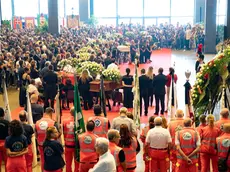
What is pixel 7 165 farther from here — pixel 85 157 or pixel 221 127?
pixel 221 127

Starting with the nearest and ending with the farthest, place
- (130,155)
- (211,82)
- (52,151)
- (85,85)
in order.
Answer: (52,151) < (130,155) < (211,82) < (85,85)

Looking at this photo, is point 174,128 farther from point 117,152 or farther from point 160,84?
point 160,84

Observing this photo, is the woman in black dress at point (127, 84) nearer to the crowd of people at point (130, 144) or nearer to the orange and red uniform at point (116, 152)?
the crowd of people at point (130, 144)

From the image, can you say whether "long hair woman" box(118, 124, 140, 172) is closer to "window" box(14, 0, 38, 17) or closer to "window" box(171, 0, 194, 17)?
"window" box(14, 0, 38, 17)

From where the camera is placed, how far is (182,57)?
3066 centimetres

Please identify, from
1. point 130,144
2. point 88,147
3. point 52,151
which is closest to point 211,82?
point 130,144

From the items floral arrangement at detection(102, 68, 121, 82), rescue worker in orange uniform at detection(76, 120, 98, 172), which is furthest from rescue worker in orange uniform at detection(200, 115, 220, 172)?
floral arrangement at detection(102, 68, 121, 82)

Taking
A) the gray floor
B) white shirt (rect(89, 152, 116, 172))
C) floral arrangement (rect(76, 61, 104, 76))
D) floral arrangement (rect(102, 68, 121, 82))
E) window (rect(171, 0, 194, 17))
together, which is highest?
window (rect(171, 0, 194, 17))

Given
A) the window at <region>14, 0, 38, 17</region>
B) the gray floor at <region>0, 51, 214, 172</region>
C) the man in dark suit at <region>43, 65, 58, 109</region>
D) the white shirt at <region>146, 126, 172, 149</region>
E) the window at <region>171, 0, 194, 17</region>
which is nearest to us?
the white shirt at <region>146, 126, 172, 149</region>

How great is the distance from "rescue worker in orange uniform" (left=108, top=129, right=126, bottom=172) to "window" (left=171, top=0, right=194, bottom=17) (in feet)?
145

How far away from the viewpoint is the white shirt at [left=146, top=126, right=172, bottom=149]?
24.6 feet

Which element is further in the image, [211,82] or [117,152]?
[211,82]

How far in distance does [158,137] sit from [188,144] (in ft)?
1.64

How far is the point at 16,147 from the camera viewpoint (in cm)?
720
